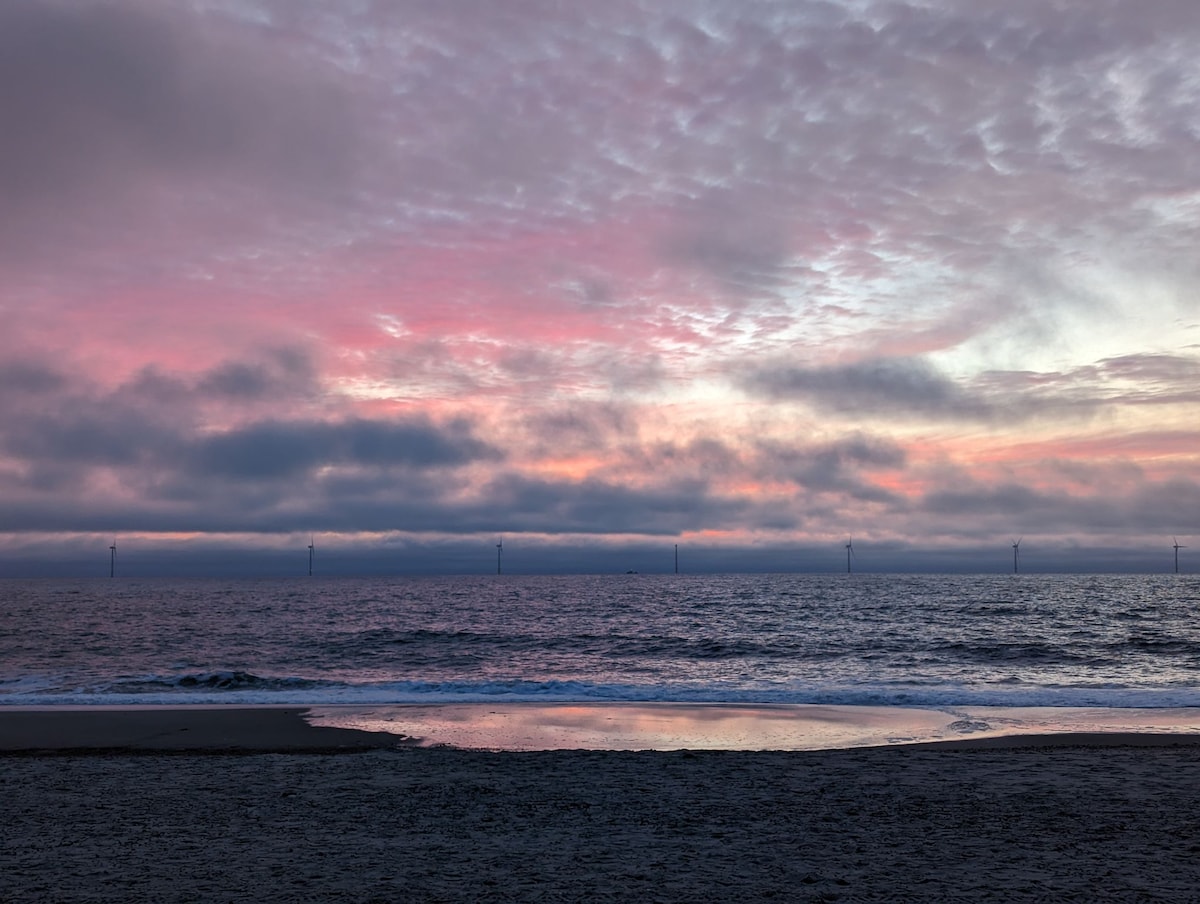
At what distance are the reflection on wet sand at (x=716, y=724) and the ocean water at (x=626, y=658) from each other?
2123 mm

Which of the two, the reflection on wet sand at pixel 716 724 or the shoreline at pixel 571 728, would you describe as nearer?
the shoreline at pixel 571 728

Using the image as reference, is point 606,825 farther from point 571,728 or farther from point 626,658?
point 626,658

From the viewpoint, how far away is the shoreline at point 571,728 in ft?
62.3

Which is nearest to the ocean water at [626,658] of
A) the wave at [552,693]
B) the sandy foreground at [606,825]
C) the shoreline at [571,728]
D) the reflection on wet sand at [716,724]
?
the wave at [552,693]

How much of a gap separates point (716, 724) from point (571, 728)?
13.1ft

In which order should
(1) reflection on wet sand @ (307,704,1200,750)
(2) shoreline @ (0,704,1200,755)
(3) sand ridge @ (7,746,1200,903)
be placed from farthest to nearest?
(1) reflection on wet sand @ (307,704,1200,750) → (2) shoreline @ (0,704,1200,755) → (3) sand ridge @ (7,746,1200,903)

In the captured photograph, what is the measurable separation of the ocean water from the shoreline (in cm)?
250

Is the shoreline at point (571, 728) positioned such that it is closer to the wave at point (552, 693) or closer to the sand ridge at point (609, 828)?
the wave at point (552, 693)

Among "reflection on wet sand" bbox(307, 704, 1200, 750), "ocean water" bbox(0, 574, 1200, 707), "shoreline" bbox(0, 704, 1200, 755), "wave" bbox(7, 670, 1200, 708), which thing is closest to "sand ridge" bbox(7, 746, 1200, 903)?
"shoreline" bbox(0, 704, 1200, 755)

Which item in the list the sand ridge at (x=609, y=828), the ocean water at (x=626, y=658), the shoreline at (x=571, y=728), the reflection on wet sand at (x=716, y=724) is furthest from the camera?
the ocean water at (x=626, y=658)

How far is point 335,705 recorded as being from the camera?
89.9ft

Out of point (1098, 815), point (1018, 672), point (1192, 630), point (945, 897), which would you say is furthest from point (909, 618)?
point (945, 897)

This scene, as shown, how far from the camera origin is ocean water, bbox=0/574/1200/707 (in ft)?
96.9

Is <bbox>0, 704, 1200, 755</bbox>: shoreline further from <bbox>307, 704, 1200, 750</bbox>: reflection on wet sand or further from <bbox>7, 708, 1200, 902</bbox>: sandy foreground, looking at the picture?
<bbox>7, 708, 1200, 902</bbox>: sandy foreground
